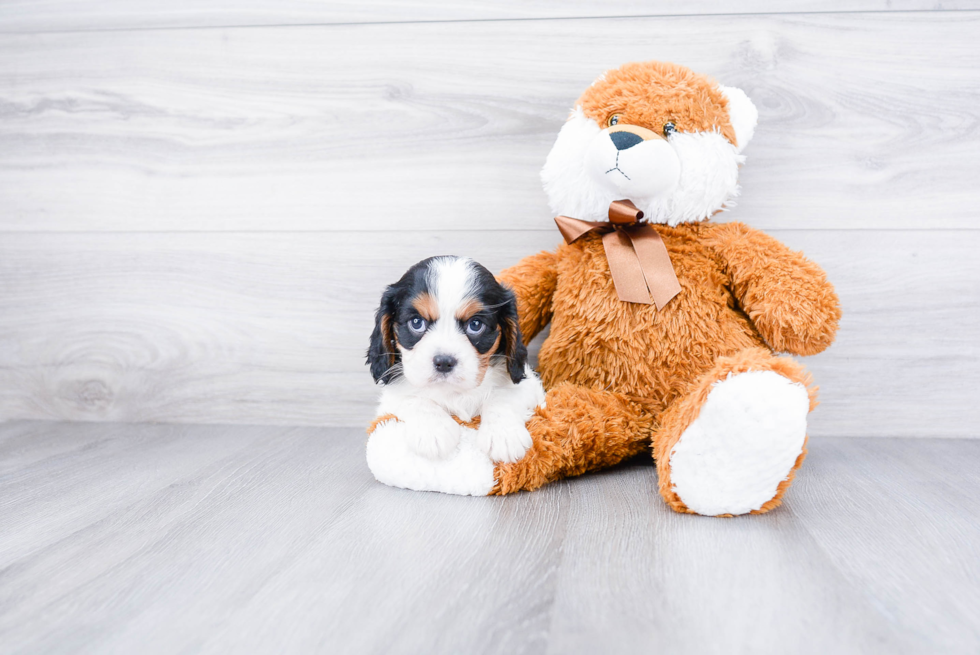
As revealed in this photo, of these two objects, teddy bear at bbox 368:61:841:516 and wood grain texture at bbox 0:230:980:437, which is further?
wood grain texture at bbox 0:230:980:437

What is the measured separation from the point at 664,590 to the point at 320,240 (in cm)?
117

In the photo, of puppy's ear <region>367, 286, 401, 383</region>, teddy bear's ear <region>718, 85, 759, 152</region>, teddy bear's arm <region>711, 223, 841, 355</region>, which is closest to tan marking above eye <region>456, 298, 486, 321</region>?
puppy's ear <region>367, 286, 401, 383</region>

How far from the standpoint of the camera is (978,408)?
1.51m

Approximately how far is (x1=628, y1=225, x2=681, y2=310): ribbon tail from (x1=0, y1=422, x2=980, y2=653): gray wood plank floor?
346 mm

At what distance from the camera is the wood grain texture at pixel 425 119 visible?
147cm

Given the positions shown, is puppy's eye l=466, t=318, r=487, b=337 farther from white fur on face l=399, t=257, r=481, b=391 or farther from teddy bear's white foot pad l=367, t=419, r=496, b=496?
teddy bear's white foot pad l=367, t=419, r=496, b=496

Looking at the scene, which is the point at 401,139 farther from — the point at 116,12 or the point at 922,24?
the point at 922,24

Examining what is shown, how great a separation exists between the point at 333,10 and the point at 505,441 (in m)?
1.12

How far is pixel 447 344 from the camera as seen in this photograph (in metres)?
1.09

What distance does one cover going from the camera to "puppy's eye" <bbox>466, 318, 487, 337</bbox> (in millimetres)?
1131

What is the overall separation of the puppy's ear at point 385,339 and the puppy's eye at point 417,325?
6 centimetres

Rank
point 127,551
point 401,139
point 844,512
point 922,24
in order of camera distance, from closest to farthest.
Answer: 1. point 127,551
2. point 844,512
3. point 922,24
4. point 401,139

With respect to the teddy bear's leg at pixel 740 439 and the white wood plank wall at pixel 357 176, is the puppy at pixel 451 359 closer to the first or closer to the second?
the teddy bear's leg at pixel 740 439

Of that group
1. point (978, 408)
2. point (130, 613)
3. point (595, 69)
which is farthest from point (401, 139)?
point (978, 408)
